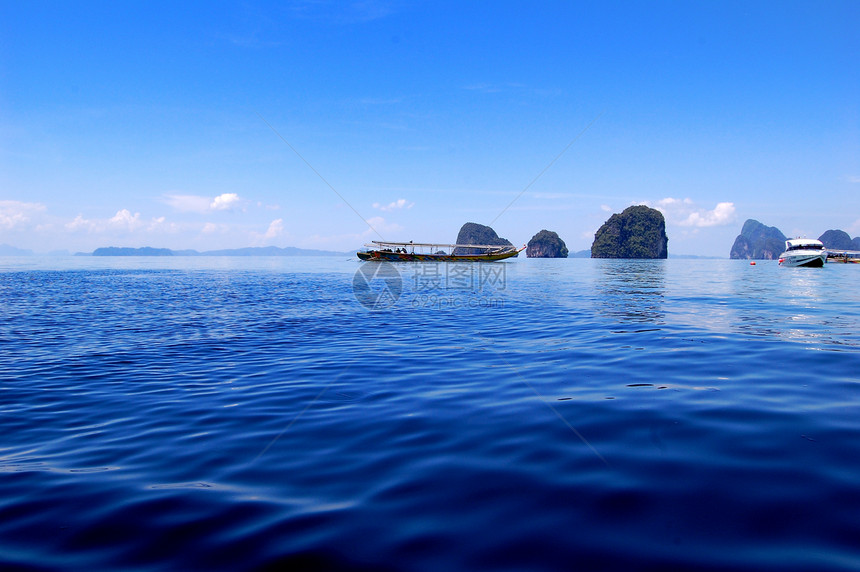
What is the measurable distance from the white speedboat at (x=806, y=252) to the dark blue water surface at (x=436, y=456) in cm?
7304

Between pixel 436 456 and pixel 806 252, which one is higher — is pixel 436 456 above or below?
below

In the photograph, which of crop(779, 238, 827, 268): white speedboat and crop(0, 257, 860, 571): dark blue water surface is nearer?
crop(0, 257, 860, 571): dark blue water surface

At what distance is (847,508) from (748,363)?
6.32 meters

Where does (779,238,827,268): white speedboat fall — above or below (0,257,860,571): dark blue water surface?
above

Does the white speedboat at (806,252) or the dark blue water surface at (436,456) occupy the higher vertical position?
the white speedboat at (806,252)

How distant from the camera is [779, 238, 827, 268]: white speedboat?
6616cm

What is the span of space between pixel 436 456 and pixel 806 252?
85.2m

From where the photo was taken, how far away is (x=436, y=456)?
4.79m

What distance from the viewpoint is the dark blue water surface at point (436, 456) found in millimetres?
3154

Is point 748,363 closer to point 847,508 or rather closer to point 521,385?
point 521,385

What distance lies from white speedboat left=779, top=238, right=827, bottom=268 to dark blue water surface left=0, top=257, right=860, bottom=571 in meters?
73.0

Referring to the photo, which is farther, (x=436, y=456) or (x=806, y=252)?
(x=806, y=252)

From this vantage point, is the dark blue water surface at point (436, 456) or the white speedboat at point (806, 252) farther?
the white speedboat at point (806, 252)

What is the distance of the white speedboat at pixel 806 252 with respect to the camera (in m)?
66.2
